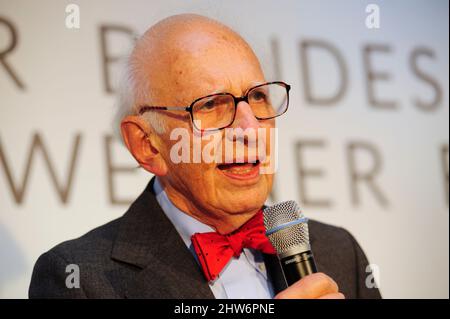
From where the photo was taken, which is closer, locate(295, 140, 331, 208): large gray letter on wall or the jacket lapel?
the jacket lapel

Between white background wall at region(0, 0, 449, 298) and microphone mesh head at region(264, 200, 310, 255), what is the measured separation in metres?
0.57

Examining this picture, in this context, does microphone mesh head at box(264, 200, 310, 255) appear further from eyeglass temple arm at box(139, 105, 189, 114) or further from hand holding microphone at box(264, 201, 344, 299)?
eyeglass temple arm at box(139, 105, 189, 114)

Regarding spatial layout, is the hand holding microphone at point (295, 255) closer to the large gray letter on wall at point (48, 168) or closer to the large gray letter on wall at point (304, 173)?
the large gray letter on wall at point (48, 168)

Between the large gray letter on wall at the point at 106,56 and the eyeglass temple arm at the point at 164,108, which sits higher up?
the large gray letter on wall at the point at 106,56

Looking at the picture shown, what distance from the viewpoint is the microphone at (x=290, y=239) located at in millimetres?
1440

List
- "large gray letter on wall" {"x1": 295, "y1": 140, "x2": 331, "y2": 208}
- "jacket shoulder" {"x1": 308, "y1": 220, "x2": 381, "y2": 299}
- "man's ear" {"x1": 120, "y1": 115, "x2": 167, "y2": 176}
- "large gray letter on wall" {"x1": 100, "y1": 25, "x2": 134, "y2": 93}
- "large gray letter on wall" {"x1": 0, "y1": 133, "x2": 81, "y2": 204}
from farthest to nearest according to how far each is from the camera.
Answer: "large gray letter on wall" {"x1": 295, "y1": 140, "x2": 331, "y2": 208}, "large gray letter on wall" {"x1": 100, "y1": 25, "x2": 134, "y2": 93}, "large gray letter on wall" {"x1": 0, "y1": 133, "x2": 81, "y2": 204}, "jacket shoulder" {"x1": 308, "y1": 220, "x2": 381, "y2": 299}, "man's ear" {"x1": 120, "y1": 115, "x2": 167, "y2": 176}

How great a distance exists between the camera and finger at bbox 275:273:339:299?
53.9 inches

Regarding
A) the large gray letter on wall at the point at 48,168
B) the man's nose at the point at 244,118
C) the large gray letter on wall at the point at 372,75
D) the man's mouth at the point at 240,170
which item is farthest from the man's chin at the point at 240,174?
the large gray letter on wall at the point at 372,75

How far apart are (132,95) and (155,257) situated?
0.43 metres

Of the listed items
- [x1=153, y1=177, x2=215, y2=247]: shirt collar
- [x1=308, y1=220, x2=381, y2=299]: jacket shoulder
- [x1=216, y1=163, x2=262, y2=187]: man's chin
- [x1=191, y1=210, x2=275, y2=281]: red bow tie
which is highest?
[x1=216, y1=163, x2=262, y2=187]: man's chin

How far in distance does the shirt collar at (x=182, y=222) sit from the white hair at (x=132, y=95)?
0.21 m

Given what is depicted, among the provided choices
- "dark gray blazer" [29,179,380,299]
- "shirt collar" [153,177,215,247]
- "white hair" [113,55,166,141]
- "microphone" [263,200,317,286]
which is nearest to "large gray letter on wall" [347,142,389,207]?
"dark gray blazer" [29,179,380,299]

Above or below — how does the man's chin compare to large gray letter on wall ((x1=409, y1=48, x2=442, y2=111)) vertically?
below

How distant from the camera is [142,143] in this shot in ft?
6.25
